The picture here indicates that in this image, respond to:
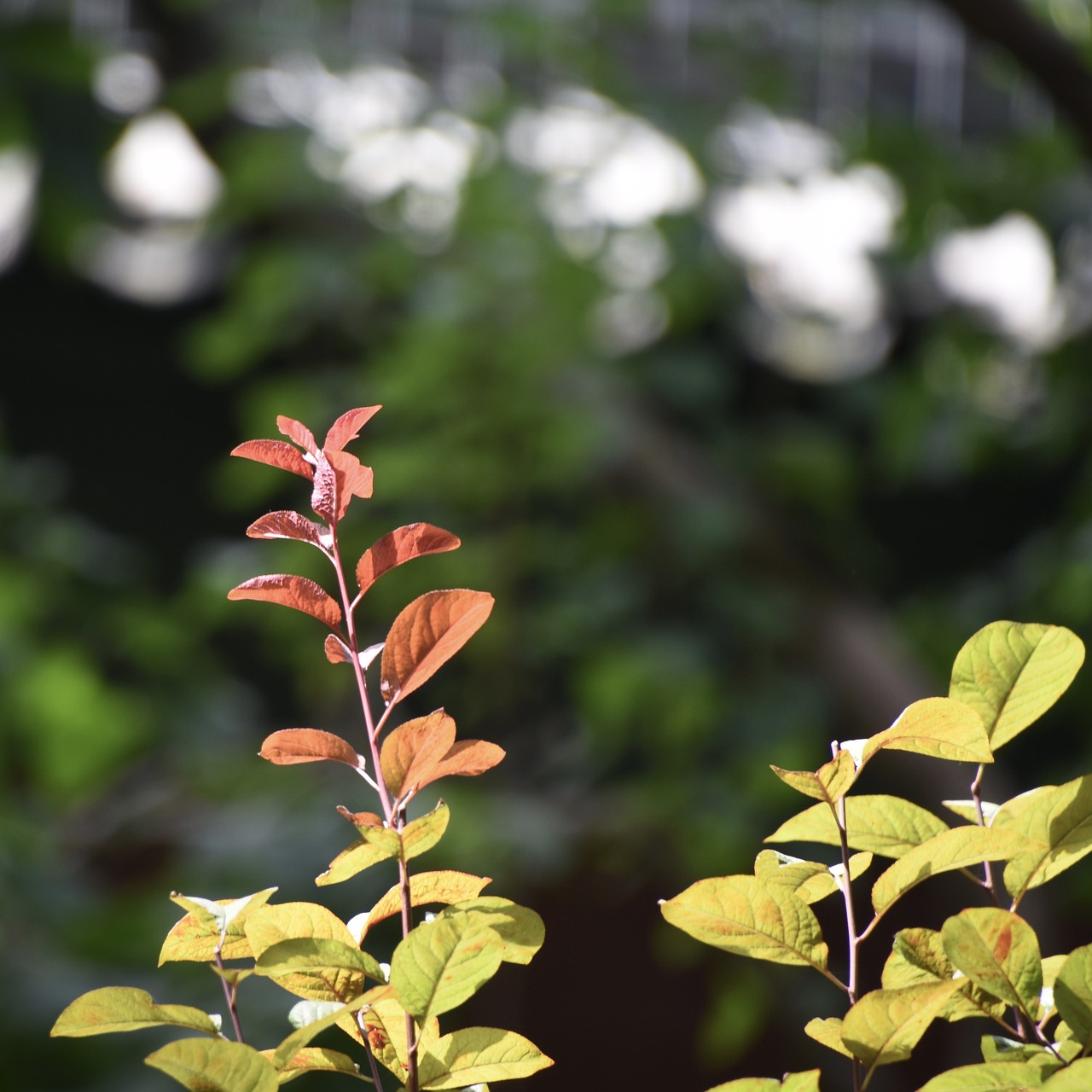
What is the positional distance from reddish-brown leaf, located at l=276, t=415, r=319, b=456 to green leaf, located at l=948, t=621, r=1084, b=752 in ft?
0.26

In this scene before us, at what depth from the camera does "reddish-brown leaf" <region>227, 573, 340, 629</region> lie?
0.45ft

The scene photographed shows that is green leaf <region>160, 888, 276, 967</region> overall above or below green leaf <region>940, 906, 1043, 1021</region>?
below

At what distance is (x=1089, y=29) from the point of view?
93 cm

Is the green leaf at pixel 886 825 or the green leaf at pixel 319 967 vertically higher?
the green leaf at pixel 886 825

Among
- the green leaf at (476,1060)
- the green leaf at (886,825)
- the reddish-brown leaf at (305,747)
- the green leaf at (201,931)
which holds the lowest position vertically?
the green leaf at (201,931)

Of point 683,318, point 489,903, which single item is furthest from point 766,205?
point 489,903

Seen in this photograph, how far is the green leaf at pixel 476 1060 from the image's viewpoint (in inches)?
5.2

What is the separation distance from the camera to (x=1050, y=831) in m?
0.13

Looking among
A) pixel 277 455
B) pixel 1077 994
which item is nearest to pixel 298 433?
pixel 277 455

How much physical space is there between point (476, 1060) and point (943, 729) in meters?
0.06

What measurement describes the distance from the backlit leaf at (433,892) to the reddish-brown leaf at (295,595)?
35 mm

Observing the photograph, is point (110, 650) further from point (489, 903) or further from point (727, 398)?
point (489, 903)

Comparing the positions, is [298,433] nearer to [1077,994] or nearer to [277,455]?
[277,455]

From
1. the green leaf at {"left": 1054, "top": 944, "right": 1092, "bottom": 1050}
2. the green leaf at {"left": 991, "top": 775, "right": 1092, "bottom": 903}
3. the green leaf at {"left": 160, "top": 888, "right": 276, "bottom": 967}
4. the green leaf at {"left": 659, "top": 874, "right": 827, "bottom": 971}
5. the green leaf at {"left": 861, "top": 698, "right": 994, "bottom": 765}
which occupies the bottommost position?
the green leaf at {"left": 160, "top": 888, "right": 276, "bottom": 967}
